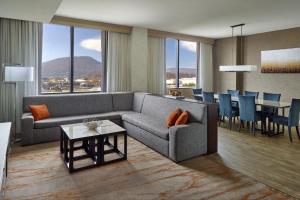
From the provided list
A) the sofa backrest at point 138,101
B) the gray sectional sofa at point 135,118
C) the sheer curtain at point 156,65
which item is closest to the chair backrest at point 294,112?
the gray sectional sofa at point 135,118

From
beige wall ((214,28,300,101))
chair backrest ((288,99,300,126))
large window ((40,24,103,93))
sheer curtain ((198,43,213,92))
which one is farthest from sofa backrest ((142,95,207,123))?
beige wall ((214,28,300,101))

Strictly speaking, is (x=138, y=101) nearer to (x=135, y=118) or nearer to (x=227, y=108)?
(x=135, y=118)

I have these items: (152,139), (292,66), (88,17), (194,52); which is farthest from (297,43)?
(88,17)

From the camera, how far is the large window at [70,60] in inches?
215

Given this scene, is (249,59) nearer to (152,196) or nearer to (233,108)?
(233,108)

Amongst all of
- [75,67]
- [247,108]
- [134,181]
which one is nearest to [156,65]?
[75,67]

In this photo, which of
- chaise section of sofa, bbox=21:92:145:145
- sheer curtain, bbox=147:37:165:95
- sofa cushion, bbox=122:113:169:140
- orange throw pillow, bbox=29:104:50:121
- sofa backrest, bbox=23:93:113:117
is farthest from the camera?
sheer curtain, bbox=147:37:165:95

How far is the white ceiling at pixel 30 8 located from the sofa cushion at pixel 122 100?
2.37 meters

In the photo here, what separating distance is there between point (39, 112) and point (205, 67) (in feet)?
19.0

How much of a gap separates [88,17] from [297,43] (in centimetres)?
558

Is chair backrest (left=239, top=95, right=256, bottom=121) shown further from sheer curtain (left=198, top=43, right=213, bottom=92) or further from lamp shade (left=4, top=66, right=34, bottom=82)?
lamp shade (left=4, top=66, right=34, bottom=82)

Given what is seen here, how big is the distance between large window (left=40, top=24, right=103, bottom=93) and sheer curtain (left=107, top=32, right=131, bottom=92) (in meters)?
0.26

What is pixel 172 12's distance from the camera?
482cm

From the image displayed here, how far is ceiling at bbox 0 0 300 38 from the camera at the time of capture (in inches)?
157
